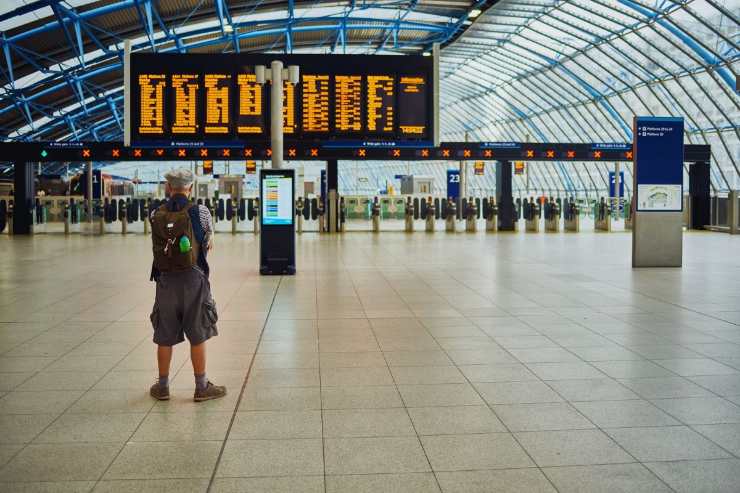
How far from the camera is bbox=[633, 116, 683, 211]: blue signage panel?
15.3 m

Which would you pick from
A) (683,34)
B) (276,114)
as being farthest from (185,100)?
(683,34)

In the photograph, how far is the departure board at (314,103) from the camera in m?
17.4

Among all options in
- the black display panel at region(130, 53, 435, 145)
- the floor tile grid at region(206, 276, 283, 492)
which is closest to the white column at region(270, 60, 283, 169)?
the black display panel at region(130, 53, 435, 145)

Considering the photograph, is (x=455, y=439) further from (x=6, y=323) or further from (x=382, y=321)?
(x=6, y=323)

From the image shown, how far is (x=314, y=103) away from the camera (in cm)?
1745

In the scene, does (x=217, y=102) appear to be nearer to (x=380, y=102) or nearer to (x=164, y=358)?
(x=380, y=102)

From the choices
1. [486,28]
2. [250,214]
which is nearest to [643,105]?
[486,28]

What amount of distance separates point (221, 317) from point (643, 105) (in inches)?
1249

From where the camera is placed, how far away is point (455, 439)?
4566mm

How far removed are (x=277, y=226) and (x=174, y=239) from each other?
8918mm

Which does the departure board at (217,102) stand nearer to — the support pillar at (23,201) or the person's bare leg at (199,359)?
the person's bare leg at (199,359)

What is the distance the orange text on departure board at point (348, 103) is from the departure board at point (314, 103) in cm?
22

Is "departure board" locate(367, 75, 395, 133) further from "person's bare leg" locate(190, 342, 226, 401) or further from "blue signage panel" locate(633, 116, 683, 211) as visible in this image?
"person's bare leg" locate(190, 342, 226, 401)

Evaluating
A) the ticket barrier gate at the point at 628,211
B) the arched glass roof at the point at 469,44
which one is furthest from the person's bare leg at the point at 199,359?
the ticket barrier gate at the point at 628,211
